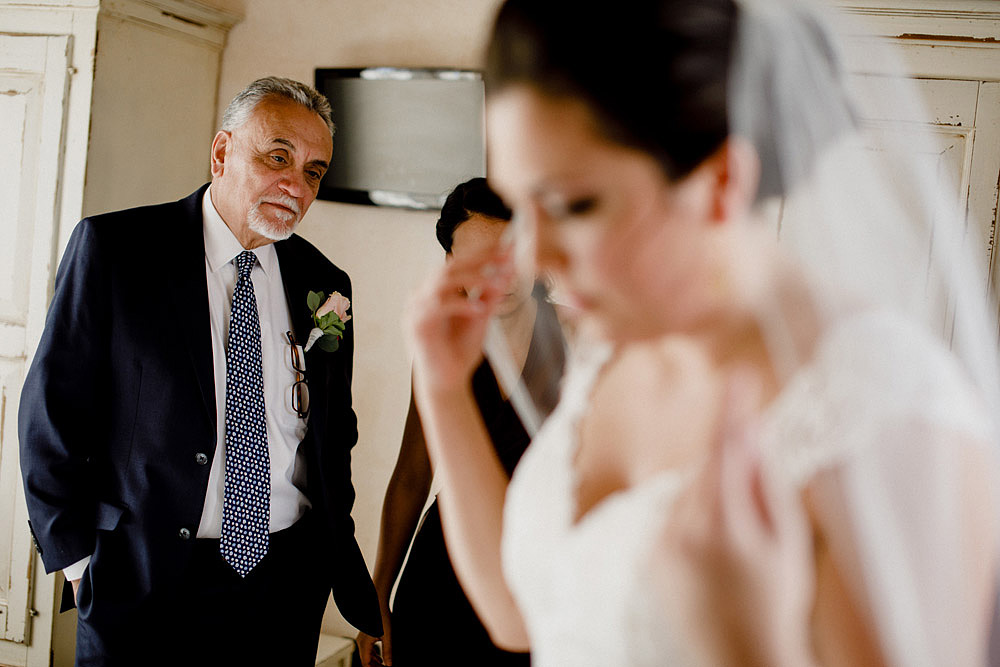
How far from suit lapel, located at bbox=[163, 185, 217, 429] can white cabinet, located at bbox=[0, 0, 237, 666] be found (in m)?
0.85

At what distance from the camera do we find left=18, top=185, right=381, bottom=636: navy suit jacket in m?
1.98

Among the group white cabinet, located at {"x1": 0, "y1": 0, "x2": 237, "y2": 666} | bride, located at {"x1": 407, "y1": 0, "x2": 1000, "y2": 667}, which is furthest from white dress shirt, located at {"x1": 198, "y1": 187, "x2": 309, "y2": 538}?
bride, located at {"x1": 407, "y1": 0, "x2": 1000, "y2": 667}

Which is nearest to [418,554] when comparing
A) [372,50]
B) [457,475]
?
[457,475]

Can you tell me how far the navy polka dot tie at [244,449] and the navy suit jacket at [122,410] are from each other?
0.06 m

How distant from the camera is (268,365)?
2.21 meters

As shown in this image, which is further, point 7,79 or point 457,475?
point 7,79

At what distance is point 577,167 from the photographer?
0.70 m

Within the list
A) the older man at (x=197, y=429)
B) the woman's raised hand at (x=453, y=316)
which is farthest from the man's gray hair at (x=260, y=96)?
the woman's raised hand at (x=453, y=316)

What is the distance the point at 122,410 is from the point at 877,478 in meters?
1.80

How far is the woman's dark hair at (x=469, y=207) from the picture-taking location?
2109mm

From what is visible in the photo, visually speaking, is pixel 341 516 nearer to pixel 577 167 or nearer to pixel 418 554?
pixel 418 554

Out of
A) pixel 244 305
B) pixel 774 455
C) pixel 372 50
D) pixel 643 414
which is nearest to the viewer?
pixel 774 455

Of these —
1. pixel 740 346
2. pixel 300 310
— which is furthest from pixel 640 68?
pixel 300 310

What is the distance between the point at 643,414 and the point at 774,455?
0.28 meters
